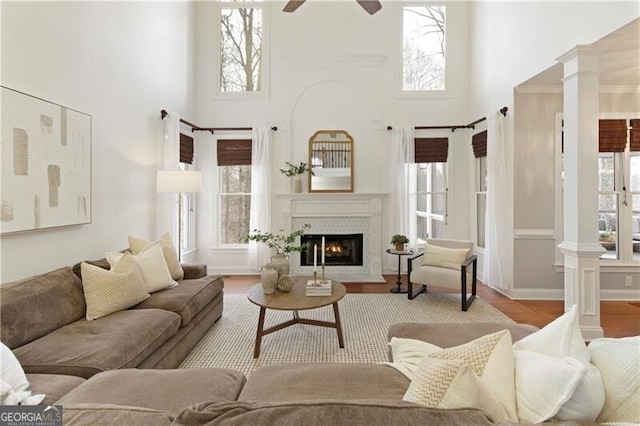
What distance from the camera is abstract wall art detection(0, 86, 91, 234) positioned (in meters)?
2.21

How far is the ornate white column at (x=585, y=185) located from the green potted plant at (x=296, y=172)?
11.8ft

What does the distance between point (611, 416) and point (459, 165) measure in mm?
5102

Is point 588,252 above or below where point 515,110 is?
below

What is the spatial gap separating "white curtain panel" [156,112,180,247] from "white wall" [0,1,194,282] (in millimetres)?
91

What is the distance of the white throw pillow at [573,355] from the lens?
99 cm

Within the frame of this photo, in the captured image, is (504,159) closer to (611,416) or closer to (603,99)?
(603,99)

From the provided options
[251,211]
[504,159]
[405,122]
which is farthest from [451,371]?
[405,122]

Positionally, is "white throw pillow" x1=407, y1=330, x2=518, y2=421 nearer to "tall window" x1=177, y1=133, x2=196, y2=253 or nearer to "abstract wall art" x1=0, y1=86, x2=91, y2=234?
"abstract wall art" x1=0, y1=86, x2=91, y2=234

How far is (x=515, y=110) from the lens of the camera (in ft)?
14.2

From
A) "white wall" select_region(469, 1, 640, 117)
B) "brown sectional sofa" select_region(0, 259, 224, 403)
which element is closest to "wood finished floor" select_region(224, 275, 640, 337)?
"brown sectional sofa" select_region(0, 259, 224, 403)

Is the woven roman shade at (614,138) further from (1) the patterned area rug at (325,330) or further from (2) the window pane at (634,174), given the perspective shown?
(1) the patterned area rug at (325,330)

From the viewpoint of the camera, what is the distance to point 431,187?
5871 millimetres

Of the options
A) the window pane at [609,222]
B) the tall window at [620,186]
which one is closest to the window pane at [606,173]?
the tall window at [620,186]

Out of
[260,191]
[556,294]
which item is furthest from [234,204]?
[556,294]
